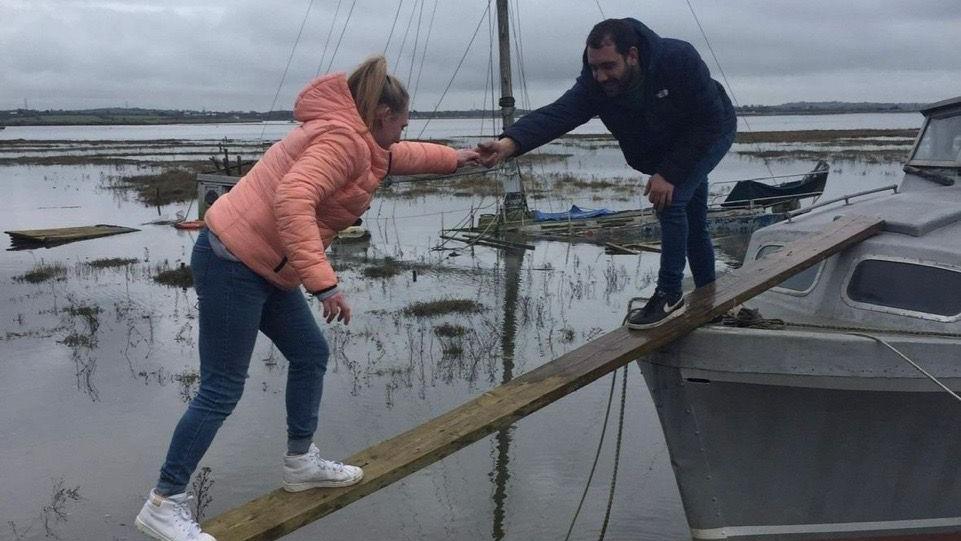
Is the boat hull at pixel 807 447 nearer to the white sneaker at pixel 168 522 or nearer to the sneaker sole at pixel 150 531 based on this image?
the white sneaker at pixel 168 522

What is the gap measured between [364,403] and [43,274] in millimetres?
10523

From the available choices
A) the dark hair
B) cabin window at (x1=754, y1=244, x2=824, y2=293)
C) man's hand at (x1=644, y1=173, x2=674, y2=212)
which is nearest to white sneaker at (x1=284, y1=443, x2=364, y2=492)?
man's hand at (x1=644, y1=173, x2=674, y2=212)

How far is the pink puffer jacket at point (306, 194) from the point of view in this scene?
141 inches

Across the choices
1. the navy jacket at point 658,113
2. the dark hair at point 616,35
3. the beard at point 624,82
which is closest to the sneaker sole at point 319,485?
the navy jacket at point 658,113

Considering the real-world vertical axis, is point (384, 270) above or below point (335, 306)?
below

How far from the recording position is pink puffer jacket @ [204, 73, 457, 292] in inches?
141

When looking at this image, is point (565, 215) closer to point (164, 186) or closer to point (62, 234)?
point (62, 234)

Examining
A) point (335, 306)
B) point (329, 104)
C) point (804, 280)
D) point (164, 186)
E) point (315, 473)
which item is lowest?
point (315, 473)

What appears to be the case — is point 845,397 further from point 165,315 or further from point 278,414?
point 165,315

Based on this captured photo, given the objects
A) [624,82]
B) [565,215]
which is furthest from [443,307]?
[565,215]

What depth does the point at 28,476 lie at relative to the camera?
729 centimetres

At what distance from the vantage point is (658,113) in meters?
4.88

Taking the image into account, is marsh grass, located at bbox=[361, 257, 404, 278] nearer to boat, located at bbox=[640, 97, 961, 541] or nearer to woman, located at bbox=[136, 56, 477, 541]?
boat, located at bbox=[640, 97, 961, 541]

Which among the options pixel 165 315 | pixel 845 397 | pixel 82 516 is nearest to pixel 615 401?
pixel 845 397
